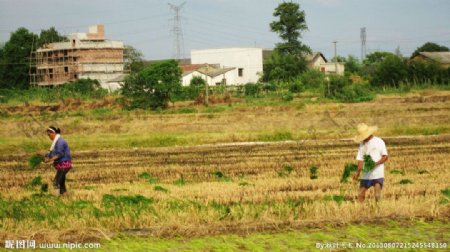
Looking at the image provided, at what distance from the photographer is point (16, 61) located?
77938mm

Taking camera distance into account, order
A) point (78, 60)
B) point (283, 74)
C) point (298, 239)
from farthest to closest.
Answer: point (78, 60), point (283, 74), point (298, 239)

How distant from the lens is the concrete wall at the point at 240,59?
78.6m

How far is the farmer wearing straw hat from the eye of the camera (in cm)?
1171

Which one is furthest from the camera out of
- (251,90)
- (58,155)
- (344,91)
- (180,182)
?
(251,90)

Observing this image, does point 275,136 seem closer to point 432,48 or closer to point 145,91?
point 145,91

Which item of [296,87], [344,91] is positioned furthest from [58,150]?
[296,87]

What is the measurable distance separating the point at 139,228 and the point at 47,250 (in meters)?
1.52

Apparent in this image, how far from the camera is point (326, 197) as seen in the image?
1276cm

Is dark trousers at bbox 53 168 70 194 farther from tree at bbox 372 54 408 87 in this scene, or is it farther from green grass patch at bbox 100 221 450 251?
tree at bbox 372 54 408 87

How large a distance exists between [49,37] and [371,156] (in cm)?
7880

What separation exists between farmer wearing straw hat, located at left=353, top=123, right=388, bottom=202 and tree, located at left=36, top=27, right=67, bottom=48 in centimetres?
7587

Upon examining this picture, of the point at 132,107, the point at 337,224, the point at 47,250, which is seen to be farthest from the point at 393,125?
the point at 47,250

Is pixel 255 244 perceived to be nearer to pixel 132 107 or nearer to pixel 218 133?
pixel 218 133

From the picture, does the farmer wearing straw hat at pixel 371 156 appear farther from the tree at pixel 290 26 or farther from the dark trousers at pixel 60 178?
the tree at pixel 290 26
